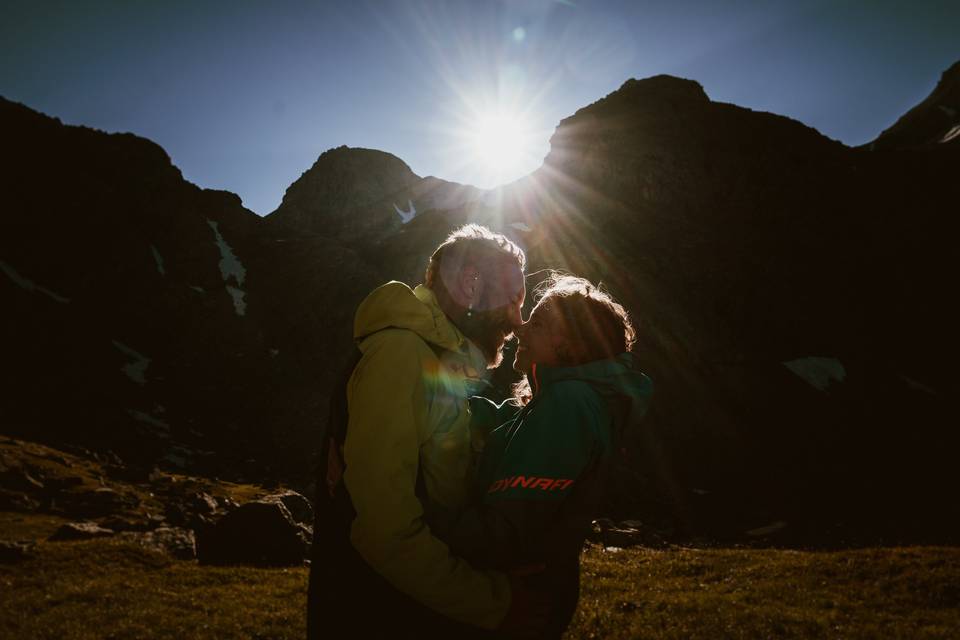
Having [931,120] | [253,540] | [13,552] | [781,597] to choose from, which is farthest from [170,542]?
[931,120]

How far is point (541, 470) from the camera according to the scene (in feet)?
9.34

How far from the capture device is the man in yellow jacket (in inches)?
107

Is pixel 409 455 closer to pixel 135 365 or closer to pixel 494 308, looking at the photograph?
pixel 494 308

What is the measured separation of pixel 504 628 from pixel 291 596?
1438 cm

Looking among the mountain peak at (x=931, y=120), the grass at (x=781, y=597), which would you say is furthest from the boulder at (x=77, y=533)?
the mountain peak at (x=931, y=120)

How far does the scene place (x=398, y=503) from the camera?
8.85 feet

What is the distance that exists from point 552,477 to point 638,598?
1292cm

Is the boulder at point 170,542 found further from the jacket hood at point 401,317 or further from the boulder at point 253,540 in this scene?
the jacket hood at point 401,317

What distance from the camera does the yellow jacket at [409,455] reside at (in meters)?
2.70

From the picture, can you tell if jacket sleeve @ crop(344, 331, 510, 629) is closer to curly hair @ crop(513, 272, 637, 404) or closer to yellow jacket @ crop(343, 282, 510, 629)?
yellow jacket @ crop(343, 282, 510, 629)

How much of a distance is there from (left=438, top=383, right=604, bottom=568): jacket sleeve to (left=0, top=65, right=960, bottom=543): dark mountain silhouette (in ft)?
167

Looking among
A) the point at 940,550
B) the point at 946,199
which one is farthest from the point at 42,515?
the point at 946,199

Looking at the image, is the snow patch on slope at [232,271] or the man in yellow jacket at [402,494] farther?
the snow patch on slope at [232,271]

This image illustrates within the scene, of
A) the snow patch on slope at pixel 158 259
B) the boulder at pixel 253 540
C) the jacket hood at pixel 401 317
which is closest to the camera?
the jacket hood at pixel 401 317
